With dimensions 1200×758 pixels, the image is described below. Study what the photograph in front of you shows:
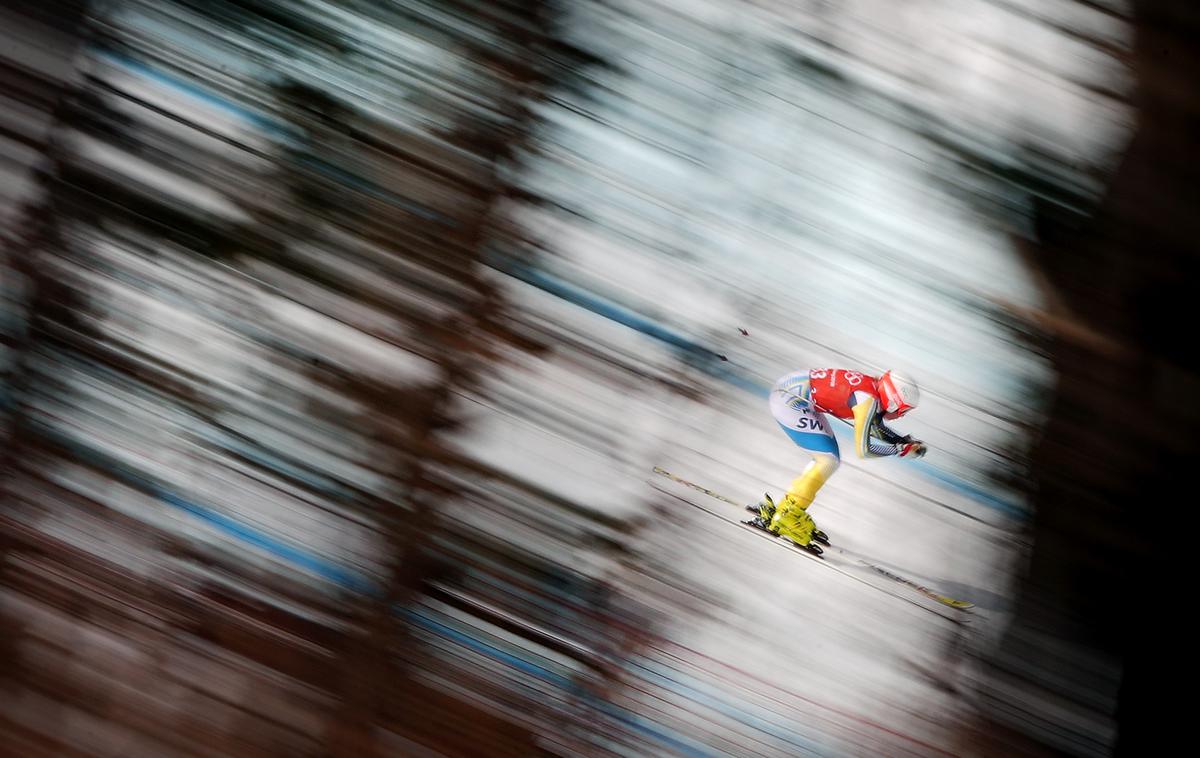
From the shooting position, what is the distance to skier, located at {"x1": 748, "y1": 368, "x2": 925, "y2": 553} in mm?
1383

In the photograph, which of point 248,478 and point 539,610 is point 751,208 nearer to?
point 539,610

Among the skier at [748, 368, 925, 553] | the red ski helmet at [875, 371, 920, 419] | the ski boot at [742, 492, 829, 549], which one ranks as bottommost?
the ski boot at [742, 492, 829, 549]

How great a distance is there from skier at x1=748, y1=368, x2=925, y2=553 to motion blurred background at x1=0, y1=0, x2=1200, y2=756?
0.04m

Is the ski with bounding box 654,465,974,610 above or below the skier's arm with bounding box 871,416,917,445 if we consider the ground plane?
below

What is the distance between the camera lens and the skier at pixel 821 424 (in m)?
1.38

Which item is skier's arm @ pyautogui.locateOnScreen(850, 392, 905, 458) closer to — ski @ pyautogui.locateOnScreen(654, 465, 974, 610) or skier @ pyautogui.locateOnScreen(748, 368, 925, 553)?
skier @ pyautogui.locateOnScreen(748, 368, 925, 553)

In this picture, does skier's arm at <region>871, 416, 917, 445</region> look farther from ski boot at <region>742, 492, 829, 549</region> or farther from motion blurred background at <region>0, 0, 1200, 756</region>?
ski boot at <region>742, 492, 829, 549</region>

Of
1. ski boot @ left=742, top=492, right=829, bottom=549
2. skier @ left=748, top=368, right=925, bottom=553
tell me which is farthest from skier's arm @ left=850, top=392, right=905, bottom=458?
ski boot @ left=742, top=492, right=829, bottom=549

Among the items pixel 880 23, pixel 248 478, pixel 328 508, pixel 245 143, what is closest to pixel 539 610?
pixel 328 508

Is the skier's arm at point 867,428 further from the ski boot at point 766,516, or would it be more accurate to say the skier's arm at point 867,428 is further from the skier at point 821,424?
the ski boot at point 766,516

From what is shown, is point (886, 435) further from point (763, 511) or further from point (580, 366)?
point (580, 366)

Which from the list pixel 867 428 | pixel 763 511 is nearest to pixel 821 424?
pixel 867 428

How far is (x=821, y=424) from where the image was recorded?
1.39 meters

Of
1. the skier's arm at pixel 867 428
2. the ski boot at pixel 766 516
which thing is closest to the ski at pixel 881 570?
the ski boot at pixel 766 516
